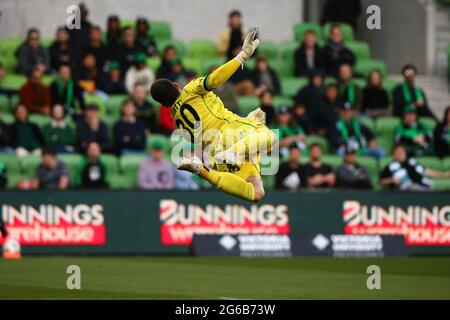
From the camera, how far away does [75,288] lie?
14.4 m

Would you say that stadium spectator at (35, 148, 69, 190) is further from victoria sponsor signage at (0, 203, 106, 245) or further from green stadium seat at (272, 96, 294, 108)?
green stadium seat at (272, 96, 294, 108)

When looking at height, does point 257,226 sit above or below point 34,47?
below

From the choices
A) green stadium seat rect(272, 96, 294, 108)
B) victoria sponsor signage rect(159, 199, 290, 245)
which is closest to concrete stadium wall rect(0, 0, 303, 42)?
green stadium seat rect(272, 96, 294, 108)

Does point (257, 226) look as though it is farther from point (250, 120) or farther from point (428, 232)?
point (250, 120)

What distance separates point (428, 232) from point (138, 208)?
5.32m

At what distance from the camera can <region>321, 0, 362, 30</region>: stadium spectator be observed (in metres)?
27.7

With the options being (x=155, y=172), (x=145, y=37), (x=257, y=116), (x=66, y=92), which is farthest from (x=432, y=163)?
(x=257, y=116)

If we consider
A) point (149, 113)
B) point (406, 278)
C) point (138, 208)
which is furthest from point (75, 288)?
point (149, 113)

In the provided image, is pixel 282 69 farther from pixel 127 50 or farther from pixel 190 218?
pixel 190 218

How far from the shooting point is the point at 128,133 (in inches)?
878

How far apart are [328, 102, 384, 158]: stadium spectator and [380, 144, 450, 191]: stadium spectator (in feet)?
3.47

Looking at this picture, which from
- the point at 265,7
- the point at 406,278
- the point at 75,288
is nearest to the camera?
the point at 75,288

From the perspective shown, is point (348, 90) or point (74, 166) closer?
point (74, 166)

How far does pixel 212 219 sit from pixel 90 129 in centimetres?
300
